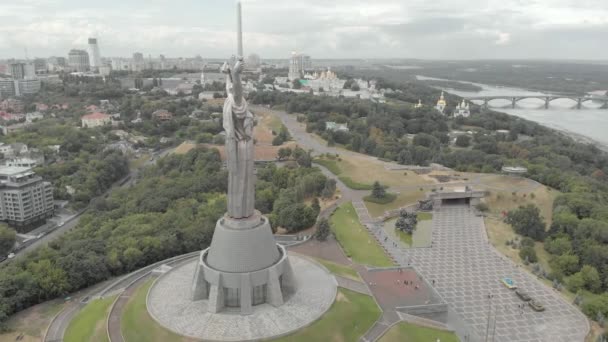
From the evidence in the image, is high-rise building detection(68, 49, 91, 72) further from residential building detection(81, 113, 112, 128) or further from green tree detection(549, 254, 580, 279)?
green tree detection(549, 254, 580, 279)

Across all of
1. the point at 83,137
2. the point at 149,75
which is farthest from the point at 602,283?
the point at 149,75

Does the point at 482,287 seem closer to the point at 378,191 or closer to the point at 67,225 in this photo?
the point at 378,191

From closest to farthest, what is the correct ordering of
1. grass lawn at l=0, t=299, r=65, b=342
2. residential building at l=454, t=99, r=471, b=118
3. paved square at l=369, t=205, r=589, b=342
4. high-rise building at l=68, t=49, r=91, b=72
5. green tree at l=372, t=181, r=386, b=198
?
1. grass lawn at l=0, t=299, r=65, b=342
2. paved square at l=369, t=205, r=589, b=342
3. green tree at l=372, t=181, r=386, b=198
4. residential building at l=454, t=99, r=471, b=118
5. high-rise building at l=68, t=49, r=91, b=72

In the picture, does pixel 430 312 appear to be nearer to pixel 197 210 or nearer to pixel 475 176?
pixel 197 210

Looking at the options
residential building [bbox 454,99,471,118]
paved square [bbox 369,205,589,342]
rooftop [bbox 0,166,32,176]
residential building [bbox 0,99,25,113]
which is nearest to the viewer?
paved square [bbox 369,205,589,342]

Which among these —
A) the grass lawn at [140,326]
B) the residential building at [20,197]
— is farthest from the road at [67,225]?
the grass lawn at [140,326]

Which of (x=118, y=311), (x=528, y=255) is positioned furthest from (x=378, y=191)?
(x=118, y=311)

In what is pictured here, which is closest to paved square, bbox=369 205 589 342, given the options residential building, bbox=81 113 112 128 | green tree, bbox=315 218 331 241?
green tree, bbox=315 218 331 241
